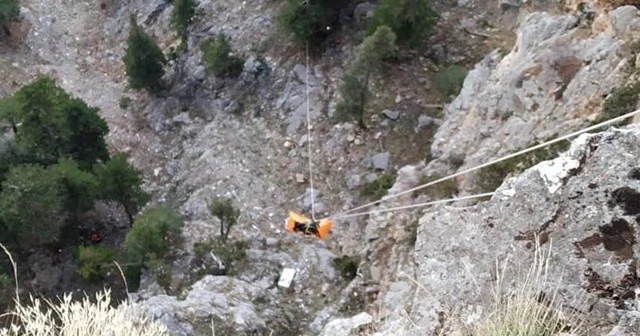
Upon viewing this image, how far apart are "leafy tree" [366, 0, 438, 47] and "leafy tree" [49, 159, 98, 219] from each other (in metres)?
11.1

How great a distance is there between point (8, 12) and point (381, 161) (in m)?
21.5

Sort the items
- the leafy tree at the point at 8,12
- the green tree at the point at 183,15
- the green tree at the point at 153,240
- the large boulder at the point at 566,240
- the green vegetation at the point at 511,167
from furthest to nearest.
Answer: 1. the leafy tree at the point at 8,12
2. the green tree at the point at 183,15
3. the green tree at the point at 153,240
4. the green vegetation at the point at 511,167
5. the large boulder at the point at 566,240

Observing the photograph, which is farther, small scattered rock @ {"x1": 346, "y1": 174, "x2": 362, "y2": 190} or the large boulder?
small scattered rock @ {"x1": 346, "y1": 174, "x2": 362, "y2": 190}

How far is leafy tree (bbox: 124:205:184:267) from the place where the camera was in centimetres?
1922

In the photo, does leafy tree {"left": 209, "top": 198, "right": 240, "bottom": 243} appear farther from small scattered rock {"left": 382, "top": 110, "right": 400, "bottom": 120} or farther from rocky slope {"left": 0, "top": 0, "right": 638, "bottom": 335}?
small scattered rock {"left": 382, "top": 110, "right": 400, "bottom": 120}

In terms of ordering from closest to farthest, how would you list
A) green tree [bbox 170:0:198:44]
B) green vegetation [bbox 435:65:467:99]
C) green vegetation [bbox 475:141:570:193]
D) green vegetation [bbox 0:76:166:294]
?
green vegetation [bbox 475:141:570:193] → green vegetation [bbox 0:76:166:294] → green vegetation [bbox 435:65:467:99] → green tree [bbox 170:0:198:44]

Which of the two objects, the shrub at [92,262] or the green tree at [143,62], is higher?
the green tree at [143,62]

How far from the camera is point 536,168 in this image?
6.62 meters

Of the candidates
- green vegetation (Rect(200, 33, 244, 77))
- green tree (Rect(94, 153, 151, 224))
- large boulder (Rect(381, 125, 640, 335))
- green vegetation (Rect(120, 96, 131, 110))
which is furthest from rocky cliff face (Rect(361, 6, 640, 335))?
green vegetation (Rect(120, 96, 131, 110))

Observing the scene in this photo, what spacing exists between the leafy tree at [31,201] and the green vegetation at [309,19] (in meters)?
10.5

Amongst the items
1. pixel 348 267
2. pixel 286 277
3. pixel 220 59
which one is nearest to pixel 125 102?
pixel 220 59

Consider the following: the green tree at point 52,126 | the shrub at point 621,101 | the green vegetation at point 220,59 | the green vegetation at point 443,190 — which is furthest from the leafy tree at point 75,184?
the shrub at point 621,101

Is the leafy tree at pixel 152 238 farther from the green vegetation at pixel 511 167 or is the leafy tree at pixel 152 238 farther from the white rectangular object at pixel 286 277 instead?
the green vegetation at pixel 511 167

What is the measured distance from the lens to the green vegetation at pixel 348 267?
18156 millimetres
